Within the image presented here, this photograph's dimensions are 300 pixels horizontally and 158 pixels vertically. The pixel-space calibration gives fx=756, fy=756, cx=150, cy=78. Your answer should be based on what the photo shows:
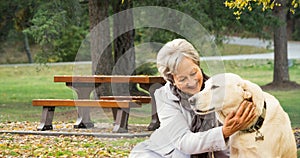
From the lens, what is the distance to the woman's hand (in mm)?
4375

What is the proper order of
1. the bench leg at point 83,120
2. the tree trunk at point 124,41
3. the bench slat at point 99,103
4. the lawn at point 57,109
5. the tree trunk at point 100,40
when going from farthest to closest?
the tree trunk at point 124,41 → the tree trunk at point 100,40 → the bench leg at point 83,120 → the bench slat at point 99,103 → the lawn at point 57,109

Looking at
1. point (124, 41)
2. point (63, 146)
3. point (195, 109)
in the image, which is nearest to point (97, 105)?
point (63, 146)

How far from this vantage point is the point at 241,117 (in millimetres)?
4391

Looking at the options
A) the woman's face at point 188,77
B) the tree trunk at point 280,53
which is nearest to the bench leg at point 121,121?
the woman's face at point 188,77

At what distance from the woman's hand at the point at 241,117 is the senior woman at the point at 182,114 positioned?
0.32 ft

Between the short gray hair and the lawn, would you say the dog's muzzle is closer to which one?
the short gray hair

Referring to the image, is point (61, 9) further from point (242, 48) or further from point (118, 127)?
point (242, 48)

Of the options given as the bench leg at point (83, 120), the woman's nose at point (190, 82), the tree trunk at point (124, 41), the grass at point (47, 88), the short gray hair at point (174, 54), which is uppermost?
the short gray hair at point (174, 54)

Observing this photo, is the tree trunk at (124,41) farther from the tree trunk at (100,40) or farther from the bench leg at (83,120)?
the bench leg at (83,120)

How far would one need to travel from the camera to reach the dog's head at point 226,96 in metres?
4.37

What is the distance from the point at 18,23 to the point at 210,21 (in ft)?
21.5

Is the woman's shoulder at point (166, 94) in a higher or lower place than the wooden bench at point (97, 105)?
higher

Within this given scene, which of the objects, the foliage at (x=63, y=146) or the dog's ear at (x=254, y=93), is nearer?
the dog's ear at (x=254, y=93)

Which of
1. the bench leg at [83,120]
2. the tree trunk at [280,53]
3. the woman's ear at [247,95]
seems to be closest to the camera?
the woman's ear at [247,95]
